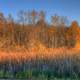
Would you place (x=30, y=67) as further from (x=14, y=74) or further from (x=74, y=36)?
(x=74, y=36)

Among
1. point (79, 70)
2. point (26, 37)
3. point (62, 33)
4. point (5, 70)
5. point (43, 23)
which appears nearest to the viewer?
point (79, 70)

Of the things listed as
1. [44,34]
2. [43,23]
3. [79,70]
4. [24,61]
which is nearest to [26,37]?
[44,34]

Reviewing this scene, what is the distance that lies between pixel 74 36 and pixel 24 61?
2795cm

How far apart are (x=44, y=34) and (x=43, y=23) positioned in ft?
11.3

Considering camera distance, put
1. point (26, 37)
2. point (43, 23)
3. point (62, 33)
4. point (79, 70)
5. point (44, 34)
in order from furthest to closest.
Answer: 1. point (62, 33)
2. point (43, 23)
3. point (44, 34)
4. point (26, 37)
5. point (79, 70)

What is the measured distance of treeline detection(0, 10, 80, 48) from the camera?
28.0 meters

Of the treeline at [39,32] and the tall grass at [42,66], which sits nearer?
the tall grass at [42,66]

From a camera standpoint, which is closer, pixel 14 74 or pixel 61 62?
pixel 14 74

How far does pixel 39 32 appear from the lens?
3136 cm

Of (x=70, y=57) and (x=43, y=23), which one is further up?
(x=43, y=23)

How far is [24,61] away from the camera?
11.7m

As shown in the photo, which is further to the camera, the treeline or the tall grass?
the treeline

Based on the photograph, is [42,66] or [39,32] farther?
[39,32]

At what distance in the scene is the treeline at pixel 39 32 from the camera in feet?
91.8
